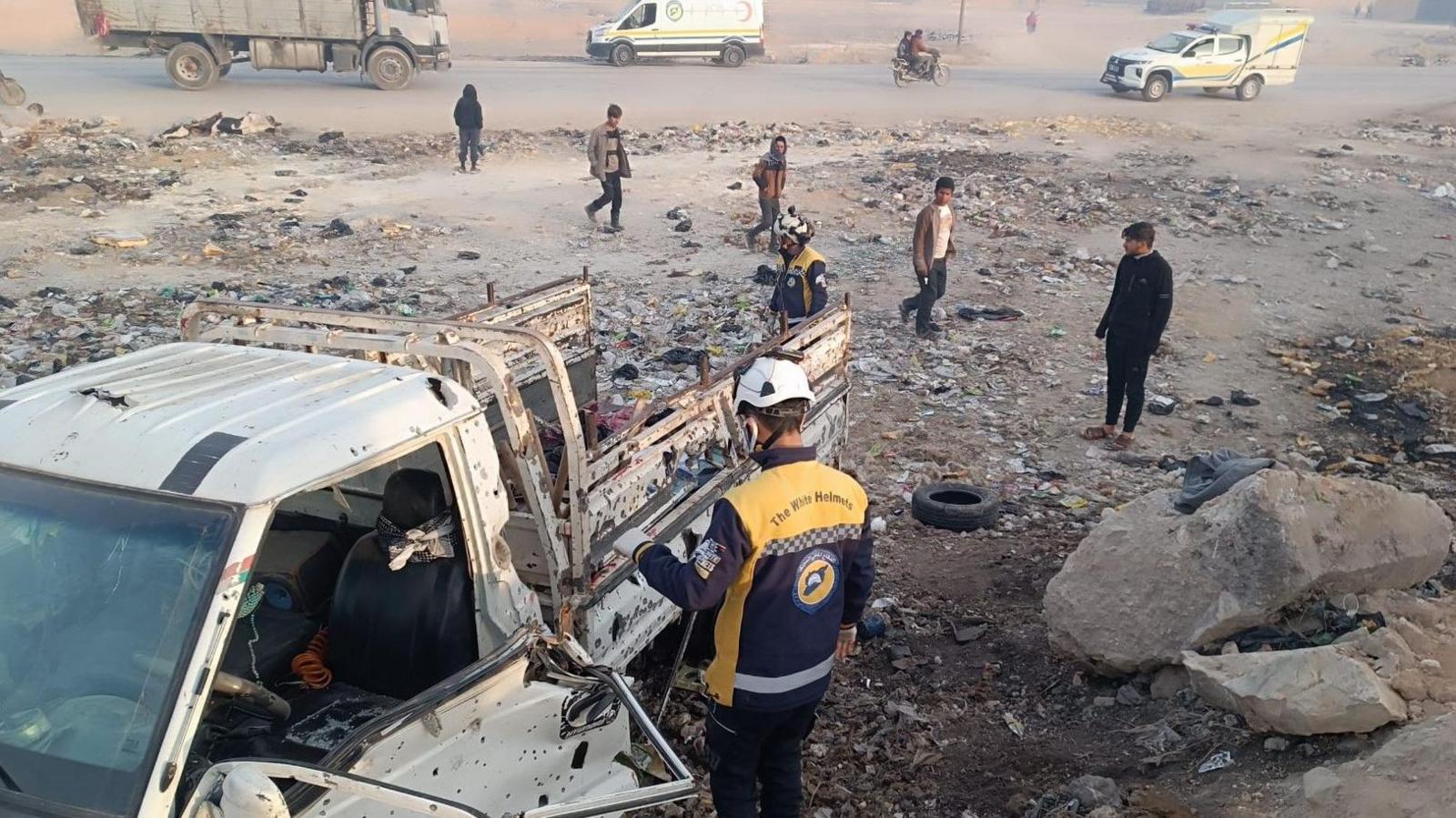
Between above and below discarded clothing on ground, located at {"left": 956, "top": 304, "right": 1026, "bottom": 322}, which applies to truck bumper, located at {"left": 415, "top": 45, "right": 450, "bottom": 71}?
above

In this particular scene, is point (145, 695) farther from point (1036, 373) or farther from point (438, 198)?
point (438, 198)

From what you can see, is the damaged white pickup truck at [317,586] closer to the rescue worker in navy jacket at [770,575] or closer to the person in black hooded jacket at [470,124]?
the rescue worker in navy jacket at [770,575]

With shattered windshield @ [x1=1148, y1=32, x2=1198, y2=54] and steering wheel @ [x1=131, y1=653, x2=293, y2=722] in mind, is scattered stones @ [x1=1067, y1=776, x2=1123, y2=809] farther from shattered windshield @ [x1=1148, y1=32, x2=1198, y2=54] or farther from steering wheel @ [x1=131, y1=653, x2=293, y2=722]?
shattered windshield @ [x1=1148, y1=32, x2=1198, y2=54]

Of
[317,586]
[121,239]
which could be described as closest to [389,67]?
[121,239]

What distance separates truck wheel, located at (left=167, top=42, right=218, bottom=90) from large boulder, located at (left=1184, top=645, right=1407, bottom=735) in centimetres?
2113

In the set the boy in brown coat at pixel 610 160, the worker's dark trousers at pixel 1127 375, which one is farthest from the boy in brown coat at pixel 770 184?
the worker's dark trousers at pixel 1127 375

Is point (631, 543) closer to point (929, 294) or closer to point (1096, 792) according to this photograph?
point (1096, 792)

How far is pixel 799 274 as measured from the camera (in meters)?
7.41

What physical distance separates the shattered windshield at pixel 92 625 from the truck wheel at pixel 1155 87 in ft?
86.1

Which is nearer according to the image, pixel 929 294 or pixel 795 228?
pixel 795 228

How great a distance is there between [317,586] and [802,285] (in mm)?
4680

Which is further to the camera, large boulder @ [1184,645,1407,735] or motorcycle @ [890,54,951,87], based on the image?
motorcycle @ [890,54,951,87]

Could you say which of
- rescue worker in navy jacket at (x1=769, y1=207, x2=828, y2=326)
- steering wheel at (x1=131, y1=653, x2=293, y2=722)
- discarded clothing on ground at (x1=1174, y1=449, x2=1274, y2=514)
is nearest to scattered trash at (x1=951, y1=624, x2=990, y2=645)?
discarded clothing on ground at (x1=1174, y1=449, x2=1274, y2=514)

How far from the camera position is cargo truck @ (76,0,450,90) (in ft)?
63.6
